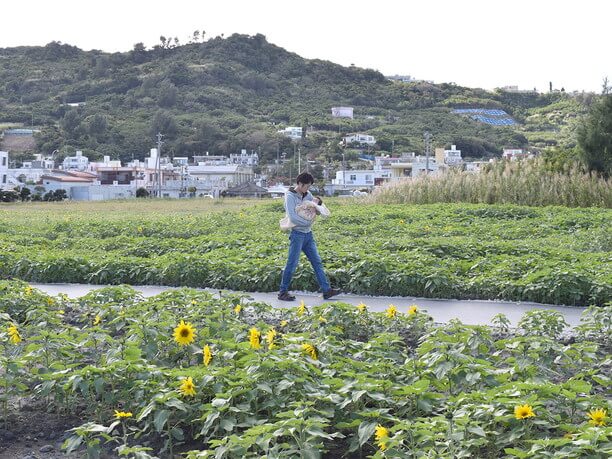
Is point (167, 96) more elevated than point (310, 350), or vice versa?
point (167, 96)

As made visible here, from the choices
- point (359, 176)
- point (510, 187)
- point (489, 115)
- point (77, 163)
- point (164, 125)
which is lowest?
point (359, 176)

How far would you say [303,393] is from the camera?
15.1 ft

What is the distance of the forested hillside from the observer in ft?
355

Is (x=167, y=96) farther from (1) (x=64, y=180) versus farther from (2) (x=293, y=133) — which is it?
(1) (x=64, y=180)

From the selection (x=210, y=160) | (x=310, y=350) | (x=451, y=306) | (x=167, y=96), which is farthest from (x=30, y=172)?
(x=310, y=350)

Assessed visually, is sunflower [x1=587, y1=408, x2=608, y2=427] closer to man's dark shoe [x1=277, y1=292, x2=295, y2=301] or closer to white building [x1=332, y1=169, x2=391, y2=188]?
man's dark shoe [x1=277, y1=292, x2=295, y2=301]

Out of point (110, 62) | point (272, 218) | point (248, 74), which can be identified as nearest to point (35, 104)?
point (110, 62)

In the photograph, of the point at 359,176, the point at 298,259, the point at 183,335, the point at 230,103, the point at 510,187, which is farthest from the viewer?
the point at 230,103

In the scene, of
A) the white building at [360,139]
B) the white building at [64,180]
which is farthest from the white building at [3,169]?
the white building at [360,139]

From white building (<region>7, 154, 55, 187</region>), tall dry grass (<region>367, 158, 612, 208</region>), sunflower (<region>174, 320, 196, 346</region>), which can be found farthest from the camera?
white building (<region>7, 154, 55, 187</region>)

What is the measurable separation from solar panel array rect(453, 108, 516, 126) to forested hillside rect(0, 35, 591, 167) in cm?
209

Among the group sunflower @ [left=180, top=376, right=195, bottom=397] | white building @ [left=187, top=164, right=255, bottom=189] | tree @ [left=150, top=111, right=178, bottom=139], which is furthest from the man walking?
tree @ [left=150, top=111, right=178, bottom=139]

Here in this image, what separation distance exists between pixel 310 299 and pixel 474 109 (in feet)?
391

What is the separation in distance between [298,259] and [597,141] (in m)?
18.8
